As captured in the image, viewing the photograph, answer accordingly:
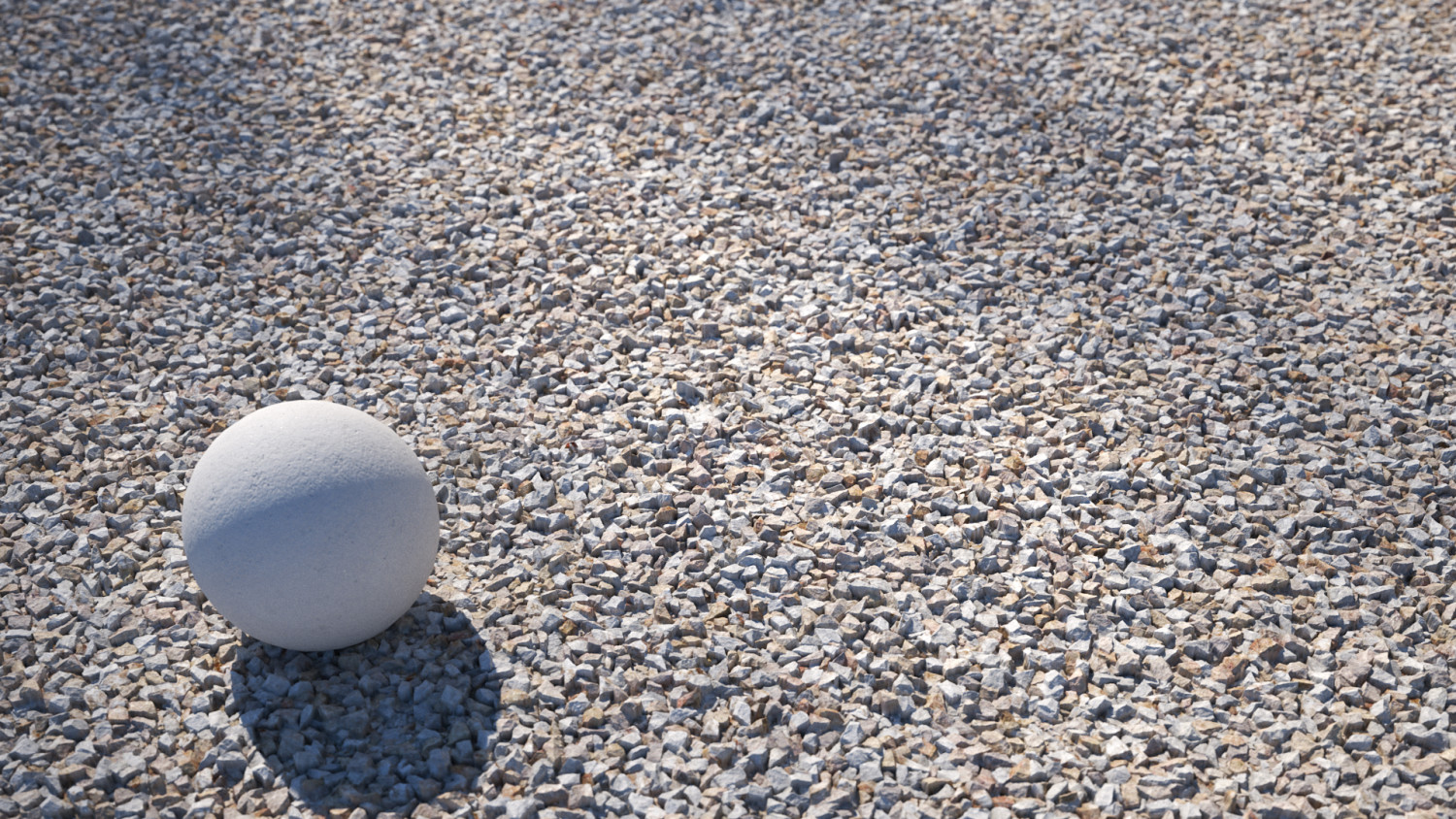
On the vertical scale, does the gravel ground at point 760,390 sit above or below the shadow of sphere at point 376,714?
above

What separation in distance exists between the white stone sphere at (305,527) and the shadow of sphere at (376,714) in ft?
0.51

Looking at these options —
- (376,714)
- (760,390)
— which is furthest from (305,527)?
(760,390)

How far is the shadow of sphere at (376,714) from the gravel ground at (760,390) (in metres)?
0.02

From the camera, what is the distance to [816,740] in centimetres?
339

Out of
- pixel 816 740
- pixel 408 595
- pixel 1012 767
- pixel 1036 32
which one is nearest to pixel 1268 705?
pixel 1012 767

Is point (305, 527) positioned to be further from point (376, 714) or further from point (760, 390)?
point (760, 390)

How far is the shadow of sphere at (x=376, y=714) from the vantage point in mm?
3273

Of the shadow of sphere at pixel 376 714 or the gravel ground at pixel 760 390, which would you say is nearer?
the shadow of sphere at pixel 376 714

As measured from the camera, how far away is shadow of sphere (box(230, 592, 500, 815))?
3.27m

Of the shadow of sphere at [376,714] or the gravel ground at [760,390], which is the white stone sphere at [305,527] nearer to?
the shadow of sphere at [376,714]

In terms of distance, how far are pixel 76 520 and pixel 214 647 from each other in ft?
3.30

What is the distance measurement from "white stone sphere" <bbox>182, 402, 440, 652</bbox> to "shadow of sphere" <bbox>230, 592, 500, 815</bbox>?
0.16 metres

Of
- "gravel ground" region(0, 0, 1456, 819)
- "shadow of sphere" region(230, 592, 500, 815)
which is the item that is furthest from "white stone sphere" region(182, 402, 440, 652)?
"gravel ground" region(0, 0, 1456, 819)

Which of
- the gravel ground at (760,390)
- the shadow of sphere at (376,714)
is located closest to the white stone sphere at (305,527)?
the shadow of sphere at (376,714)
